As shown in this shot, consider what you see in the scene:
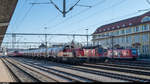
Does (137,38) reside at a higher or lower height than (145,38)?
higher

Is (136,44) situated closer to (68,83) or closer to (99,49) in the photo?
(99,49)

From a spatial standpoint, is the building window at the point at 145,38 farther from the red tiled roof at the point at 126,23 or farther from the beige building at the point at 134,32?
the red tiled roof at the point at 126,23

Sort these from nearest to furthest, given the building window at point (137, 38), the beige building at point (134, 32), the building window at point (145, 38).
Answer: the building window at point (145, 38) < the beige building at point (134, 32) < the building window at point (137, 38)

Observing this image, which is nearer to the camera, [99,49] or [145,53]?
[99,49]

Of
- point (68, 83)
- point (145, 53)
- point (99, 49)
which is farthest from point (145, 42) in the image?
point (68, 83)

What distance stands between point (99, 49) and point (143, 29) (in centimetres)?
3751

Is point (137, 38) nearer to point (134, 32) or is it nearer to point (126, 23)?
point (134, 32)

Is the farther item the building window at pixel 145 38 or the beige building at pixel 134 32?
the beige building at pixel 134 32

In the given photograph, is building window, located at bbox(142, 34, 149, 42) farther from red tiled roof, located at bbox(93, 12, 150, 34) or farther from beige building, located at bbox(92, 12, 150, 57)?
red tiled roof, located at bbox(93, 12, 150, 34)

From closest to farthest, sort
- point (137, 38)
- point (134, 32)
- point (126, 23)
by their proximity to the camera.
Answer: point (137, 38), point (134, 32), point (126, 23)

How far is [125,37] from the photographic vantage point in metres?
71.1

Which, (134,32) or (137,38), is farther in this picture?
(134,32)

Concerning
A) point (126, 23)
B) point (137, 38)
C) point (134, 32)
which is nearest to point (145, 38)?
point (137, 38)

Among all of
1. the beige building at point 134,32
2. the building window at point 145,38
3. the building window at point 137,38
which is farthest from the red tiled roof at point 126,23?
the building window at point 145,38
